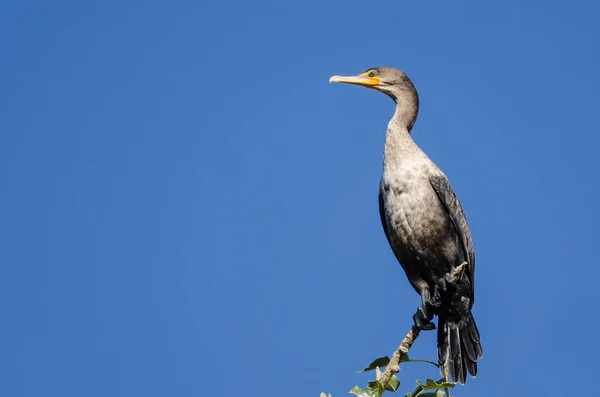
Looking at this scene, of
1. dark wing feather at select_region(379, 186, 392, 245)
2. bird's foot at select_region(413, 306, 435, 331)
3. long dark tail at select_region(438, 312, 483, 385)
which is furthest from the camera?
dark wing feather at select_region(379, 186, 392, 245)

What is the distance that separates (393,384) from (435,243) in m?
2.87

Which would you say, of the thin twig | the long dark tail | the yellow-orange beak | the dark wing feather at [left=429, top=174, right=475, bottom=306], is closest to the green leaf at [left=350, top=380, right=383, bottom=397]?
the thin twig

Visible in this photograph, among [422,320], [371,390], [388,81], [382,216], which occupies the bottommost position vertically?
[371,390]

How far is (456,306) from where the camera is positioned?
7.16 m

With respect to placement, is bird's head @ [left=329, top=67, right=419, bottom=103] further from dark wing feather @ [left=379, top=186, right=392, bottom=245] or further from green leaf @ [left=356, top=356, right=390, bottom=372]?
green leaf @ [left=356, top=356, right=390, bottom=372]

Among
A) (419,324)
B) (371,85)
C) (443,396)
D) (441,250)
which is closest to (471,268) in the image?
(441,250)

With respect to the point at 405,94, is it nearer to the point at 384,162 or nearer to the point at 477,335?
the point at 384,162

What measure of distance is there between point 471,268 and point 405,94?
1819mm

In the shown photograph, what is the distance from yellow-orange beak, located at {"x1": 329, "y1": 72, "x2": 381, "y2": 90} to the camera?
8.41 meters

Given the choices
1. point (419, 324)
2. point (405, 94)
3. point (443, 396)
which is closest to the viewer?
point (443, 396)

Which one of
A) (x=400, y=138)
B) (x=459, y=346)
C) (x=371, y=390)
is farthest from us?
(x=400, y=138)

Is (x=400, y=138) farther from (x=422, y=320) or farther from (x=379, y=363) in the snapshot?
(x=379, y=363)

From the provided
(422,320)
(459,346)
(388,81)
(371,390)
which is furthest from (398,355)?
(388,81)

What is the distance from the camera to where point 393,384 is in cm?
452
